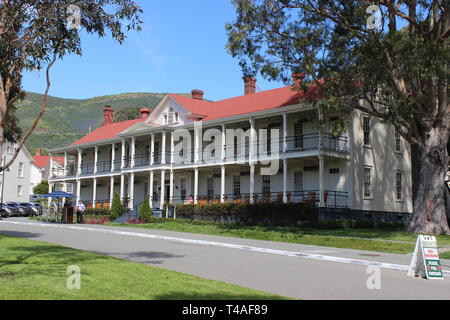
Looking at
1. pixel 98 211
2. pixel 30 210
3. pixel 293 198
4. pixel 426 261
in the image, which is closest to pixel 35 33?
pixel 426 261

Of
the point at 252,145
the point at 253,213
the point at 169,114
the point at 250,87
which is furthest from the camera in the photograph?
the point at 250,87

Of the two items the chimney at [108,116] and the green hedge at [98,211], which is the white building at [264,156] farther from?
the chimney at [108,116]

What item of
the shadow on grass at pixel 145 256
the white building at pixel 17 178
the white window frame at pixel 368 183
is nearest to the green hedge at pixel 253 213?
the white window frame at pixel 368 183

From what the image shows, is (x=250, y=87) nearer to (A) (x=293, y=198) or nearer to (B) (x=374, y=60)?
(A) (x=293, y=198)

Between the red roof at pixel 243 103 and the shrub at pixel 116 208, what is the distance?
8.41 metres

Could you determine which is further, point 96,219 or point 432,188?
point 96,219

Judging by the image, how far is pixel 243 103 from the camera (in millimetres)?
38375

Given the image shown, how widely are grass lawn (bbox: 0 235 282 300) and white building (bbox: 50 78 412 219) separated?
50.3ft

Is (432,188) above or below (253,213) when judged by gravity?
above

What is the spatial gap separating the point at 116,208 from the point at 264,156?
12.2 m
